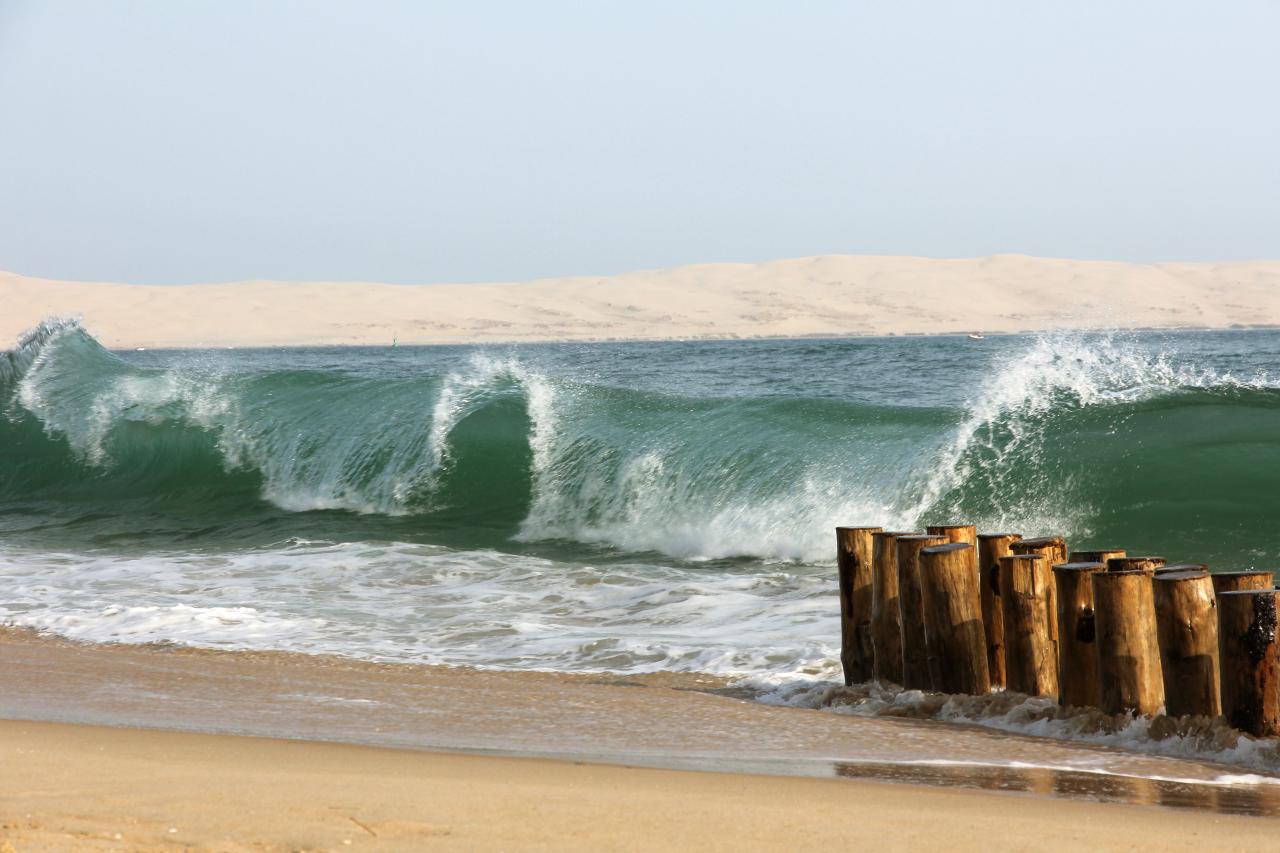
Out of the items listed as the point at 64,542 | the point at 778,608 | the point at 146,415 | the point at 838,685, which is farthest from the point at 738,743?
the point at 146,415

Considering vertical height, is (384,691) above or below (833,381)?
below

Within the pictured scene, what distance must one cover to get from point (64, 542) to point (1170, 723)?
11.2 metres

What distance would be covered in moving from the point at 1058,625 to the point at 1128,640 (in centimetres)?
31

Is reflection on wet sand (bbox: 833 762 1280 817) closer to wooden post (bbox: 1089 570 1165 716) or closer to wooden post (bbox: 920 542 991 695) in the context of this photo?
wooden post (bbox: 1089 570 1165 716)

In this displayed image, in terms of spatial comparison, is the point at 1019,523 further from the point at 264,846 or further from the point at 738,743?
the point at 264,846

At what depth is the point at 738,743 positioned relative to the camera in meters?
4.96

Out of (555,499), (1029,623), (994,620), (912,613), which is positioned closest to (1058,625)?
(1029,623)

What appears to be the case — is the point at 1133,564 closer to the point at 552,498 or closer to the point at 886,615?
the point at 886,615

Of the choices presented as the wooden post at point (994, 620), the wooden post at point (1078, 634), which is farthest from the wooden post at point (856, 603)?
the wooden post at point (1078, 634)

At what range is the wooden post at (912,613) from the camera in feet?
18.2

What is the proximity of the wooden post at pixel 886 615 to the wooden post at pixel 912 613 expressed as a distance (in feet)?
0.25

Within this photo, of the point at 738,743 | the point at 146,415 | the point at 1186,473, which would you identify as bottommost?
the point at 738,743

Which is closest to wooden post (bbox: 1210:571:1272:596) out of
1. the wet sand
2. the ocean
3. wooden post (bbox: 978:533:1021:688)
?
the wet sand

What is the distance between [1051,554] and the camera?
550cm
